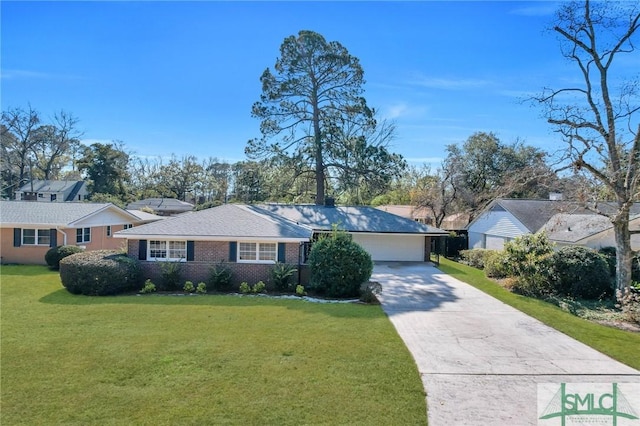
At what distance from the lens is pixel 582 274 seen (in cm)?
1396

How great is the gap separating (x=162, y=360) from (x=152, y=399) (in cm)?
158

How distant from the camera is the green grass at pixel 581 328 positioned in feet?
27.7

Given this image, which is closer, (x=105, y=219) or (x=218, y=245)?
(x=218, y=245)

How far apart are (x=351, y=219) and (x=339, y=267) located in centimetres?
1105

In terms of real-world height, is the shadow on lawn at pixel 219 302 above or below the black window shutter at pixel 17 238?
below

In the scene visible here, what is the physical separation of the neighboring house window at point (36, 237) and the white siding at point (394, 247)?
1762cm

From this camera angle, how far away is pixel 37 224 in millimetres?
20047

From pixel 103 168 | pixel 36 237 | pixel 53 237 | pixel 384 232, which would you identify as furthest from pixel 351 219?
pixel 103 168

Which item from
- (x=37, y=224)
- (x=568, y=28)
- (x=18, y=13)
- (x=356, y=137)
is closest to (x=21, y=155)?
(x=37, y=224)

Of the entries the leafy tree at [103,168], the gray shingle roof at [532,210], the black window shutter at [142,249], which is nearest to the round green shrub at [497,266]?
the gray shingle roof at [532,210]

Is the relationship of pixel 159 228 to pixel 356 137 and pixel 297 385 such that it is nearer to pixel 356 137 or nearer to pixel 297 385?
pixel 297 385

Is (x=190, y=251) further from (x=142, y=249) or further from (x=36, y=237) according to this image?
(x=36, y=237)

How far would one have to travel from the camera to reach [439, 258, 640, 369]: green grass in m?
8.44

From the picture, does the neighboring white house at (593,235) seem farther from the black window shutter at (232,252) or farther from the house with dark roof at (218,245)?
the black window shutter at (232,252)
